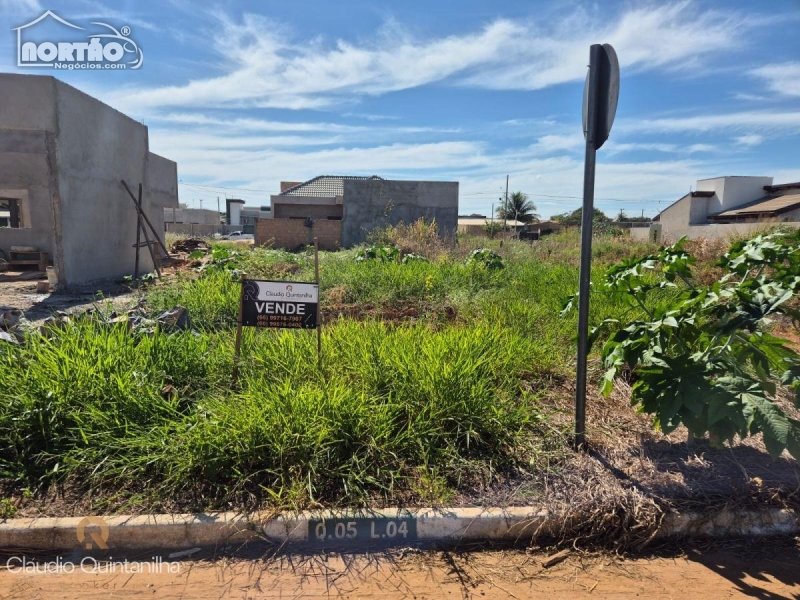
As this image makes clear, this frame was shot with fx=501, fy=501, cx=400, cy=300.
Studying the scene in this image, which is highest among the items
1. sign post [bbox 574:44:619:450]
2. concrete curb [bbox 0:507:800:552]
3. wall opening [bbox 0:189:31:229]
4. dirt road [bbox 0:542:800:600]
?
wall opening [bbox 0:189:31:229]

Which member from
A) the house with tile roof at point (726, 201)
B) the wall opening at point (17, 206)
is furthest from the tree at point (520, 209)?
the wall opening at point (17, 206)

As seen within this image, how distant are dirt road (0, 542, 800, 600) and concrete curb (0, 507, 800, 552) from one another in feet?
0.35

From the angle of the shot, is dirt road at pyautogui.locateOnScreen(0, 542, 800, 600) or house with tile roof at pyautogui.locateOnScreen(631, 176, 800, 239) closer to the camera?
dirt road at pyautogui.locateOnScreen(0, 542, 800, 600)

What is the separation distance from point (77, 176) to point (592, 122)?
34.3 feet

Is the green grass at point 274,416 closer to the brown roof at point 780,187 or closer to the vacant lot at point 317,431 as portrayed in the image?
the vacant lot at point 317,431

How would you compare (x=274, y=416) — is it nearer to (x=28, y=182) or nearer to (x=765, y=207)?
(x=28, y=182)

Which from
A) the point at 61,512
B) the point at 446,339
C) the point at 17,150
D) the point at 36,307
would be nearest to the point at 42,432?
the point at 61,512

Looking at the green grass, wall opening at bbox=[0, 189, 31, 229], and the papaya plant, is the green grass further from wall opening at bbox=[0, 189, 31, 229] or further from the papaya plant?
wall opening at bbox=[0, 189, 31, 229]

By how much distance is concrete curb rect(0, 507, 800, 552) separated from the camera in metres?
2.67

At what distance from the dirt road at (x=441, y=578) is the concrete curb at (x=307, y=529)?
108 millimetres

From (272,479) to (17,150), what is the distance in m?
15.4

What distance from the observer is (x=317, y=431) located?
3.08 metres

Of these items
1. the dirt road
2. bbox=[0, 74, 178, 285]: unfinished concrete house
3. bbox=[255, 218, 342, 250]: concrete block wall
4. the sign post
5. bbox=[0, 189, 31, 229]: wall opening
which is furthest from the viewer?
bbox=[255, 218, 342, 250]: concrete block wall

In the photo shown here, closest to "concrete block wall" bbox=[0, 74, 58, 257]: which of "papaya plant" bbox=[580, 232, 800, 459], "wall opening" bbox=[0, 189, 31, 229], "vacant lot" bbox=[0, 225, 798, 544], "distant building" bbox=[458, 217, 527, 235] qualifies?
"wall opening" bbox=[0, 189, 31, 229]
